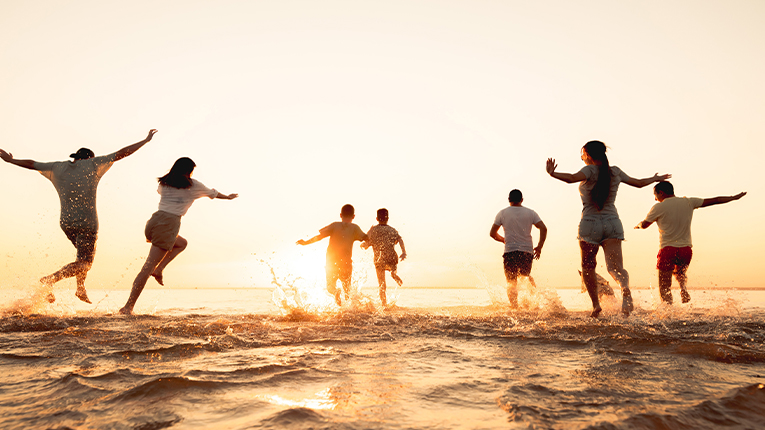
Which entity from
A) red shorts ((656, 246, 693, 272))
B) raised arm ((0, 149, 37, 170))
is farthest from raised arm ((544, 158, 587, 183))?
raised arm ((0, 149, 37, 170))

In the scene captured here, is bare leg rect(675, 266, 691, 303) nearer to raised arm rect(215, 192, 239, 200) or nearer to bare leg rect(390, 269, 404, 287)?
bare leg rect(390, 269, 404, 287)

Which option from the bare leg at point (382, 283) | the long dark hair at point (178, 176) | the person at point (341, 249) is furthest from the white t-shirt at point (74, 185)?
the bare leg at point (382, 283)

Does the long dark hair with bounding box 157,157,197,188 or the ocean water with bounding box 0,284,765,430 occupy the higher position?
the long dark hair with bounding box 157,157,197,188

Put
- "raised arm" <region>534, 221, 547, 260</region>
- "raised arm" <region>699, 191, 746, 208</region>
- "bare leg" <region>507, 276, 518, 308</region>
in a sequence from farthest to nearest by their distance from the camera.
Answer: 1. "bare leg" <region>507, 276, 518, 308</region>
2. "raised arm" <region>534, 221, 547, 260</region>
3. "raised arm" <region>699, 191, 746, 208</region>

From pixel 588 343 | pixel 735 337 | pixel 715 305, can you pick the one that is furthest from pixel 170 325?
pixel 715 305

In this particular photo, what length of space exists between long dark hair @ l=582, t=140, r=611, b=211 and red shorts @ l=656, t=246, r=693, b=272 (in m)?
2.27

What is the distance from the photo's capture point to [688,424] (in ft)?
5.53

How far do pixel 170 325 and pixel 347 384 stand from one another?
3.04 meters

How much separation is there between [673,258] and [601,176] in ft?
8.47

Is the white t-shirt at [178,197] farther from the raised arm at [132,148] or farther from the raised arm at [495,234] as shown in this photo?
the raised arm at [495,234]

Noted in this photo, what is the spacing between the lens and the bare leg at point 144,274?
5.89 m

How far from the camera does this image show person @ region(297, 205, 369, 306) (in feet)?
25.8

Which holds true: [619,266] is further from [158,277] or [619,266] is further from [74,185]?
[74,185]

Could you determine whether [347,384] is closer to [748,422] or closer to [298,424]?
[298,424]
